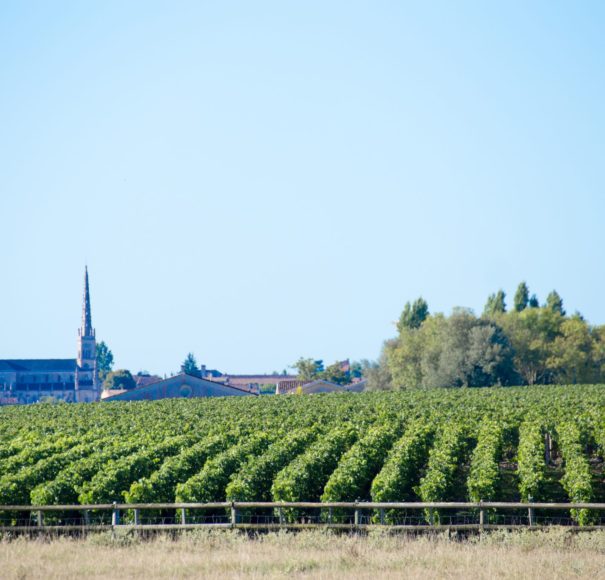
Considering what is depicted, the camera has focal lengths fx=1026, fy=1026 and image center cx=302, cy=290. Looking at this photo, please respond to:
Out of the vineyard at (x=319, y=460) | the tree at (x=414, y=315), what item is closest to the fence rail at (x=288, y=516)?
the vineyard at (x=319, y=460)

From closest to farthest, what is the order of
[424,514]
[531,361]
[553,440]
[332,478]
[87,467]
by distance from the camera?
[424,514] → [332,478] → [87,467] → [553,440] → [531,361]

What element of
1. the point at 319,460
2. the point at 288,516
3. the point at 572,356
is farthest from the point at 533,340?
the point at 288,516

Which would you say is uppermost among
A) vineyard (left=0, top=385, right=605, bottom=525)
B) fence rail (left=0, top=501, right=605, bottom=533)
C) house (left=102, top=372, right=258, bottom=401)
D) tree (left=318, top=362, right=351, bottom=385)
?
tree (left=318, top=362, right=351, bottom=385)

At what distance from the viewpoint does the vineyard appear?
99.1 feet

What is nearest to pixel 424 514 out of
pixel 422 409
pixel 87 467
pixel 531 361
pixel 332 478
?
pixel 332 478

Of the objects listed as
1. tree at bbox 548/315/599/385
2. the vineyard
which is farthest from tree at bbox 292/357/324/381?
the vineyard

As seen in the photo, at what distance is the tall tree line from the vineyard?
55.2 m

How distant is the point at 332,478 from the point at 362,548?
293 inches

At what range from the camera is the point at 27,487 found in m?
31.5

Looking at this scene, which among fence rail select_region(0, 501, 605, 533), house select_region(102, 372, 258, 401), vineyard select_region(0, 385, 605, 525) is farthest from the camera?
house select_region(102, 372, 258, 401)

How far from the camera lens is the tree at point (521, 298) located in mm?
168000

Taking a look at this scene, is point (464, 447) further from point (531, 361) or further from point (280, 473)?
point (531, 361)

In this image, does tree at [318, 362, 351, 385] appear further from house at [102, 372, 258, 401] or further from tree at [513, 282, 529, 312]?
house at [102, 372, 258, 401]

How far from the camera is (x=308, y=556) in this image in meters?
22.7
